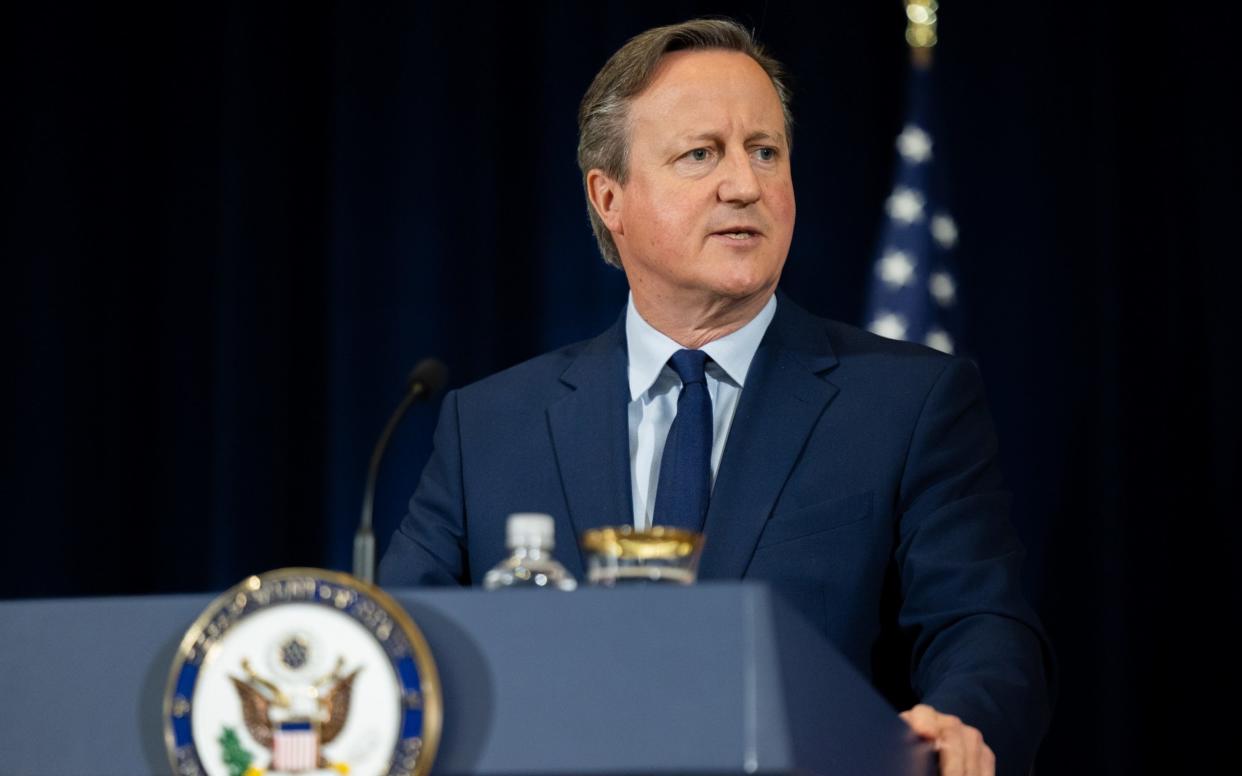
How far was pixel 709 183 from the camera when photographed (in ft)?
7.16

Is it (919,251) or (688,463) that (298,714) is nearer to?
(688,463)

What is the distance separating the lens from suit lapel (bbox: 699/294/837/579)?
1886mm

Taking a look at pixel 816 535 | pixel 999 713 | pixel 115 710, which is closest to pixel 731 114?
pixel 816 535

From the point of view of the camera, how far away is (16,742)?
122 cm

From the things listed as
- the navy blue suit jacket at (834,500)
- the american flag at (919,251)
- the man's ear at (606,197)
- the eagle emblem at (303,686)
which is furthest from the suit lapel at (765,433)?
the american flag at (919,251)

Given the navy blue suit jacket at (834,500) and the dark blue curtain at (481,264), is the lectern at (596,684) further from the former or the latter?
the dark blue curtain at (481,264)

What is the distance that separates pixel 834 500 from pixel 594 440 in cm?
33

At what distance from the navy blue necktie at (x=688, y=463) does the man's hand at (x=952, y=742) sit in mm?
490

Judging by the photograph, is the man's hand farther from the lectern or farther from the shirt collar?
the shirt collar

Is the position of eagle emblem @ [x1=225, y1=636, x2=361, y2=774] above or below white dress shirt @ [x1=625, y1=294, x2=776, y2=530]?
below

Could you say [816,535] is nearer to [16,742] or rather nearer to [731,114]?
[731,114]

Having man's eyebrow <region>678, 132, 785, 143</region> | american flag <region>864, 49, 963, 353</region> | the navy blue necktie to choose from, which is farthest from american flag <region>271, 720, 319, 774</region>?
american flag <region>864, 49, 963, 353</region>

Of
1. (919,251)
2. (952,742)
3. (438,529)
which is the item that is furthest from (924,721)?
(919,251)

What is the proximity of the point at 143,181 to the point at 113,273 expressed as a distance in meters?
0.21
